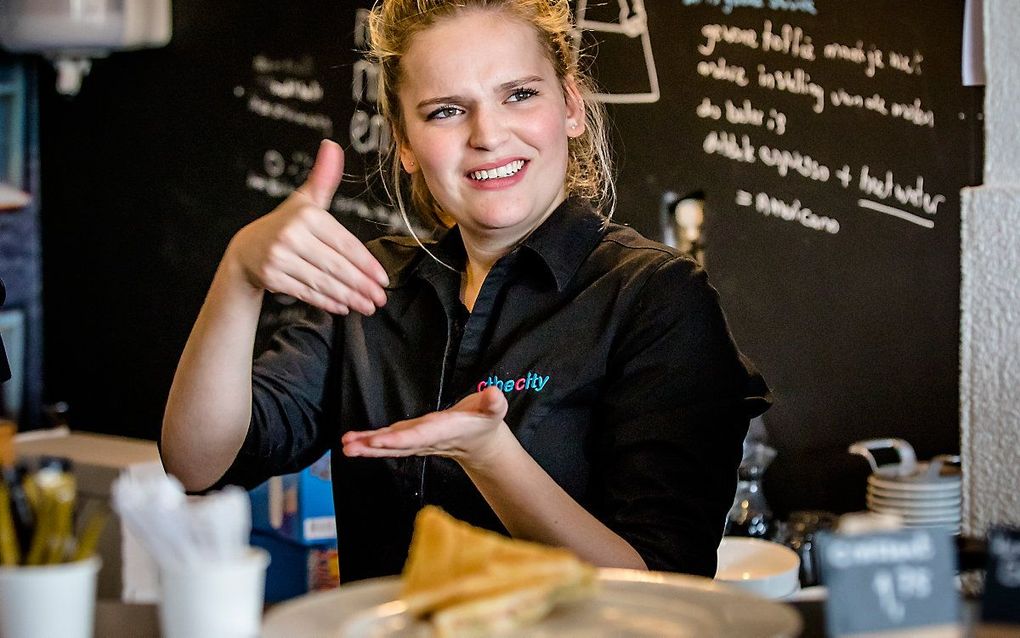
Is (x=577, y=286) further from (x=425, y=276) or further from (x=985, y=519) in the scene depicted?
(x=985, y=519)

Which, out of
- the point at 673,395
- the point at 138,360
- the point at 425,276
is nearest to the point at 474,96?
the point at 425,276

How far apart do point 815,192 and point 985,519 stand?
3.92ft

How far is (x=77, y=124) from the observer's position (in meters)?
3.76

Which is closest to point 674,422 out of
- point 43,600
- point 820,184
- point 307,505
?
point 43,600

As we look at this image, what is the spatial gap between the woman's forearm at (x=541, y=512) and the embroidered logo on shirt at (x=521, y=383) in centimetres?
22

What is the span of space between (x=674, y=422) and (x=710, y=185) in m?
1.46

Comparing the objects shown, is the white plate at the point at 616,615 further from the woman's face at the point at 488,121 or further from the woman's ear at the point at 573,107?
the woman's ear at the point at 573,107

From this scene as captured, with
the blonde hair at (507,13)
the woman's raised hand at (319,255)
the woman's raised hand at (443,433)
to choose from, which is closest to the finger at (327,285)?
the woman's raised hand at (319,255)

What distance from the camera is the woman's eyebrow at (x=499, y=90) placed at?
1.73 meters

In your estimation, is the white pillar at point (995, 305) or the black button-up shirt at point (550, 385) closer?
the black button-up shirt at point (550, 385)

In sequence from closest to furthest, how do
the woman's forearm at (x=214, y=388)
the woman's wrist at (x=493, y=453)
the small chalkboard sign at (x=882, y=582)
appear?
the small chalkboard sign at (x=882, y=582), the woman's wrist at (x=493, y=453), the woman's forearm at (x=214, y=388)

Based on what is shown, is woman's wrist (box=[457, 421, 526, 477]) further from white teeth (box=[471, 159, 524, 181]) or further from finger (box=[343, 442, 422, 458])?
white teeth (box=[471, 159, 524, 181])

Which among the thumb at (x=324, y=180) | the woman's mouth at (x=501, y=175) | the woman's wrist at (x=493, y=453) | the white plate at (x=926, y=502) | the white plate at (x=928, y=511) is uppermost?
the woman's mouth at (x=501, y=175)

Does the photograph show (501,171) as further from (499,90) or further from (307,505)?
(307,505)
